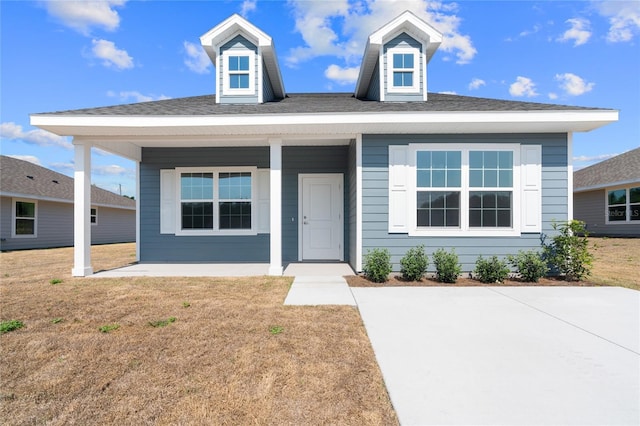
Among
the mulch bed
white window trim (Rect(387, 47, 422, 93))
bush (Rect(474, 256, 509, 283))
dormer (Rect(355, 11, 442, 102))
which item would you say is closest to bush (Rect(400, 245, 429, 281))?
the mulch bed

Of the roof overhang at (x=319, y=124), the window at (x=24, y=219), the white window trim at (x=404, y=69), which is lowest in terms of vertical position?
the window at (x=24, y=219)

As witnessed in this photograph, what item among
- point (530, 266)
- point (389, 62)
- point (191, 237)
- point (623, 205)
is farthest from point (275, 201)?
point (623, 205)

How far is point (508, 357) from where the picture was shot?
2.62 meters

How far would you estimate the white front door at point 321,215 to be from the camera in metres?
7.89

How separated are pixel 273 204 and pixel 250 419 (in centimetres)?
459

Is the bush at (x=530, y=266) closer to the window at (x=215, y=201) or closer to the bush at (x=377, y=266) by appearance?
the bush at (x=377, y=266)

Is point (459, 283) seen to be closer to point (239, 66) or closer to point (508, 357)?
point (508, 357)

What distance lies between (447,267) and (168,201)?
22.7ft

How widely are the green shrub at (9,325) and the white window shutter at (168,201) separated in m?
4.67

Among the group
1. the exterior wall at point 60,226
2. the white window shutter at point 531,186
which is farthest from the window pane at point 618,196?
the exterior wall at point 60,226

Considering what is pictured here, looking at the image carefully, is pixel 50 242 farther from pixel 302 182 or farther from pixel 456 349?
pixel 456 349

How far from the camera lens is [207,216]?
8.05 metres

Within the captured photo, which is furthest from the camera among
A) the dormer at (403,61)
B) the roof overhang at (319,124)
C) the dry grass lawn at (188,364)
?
the dormer at (403,61)

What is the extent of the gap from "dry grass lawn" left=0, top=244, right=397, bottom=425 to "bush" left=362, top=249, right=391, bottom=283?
5.90ft
